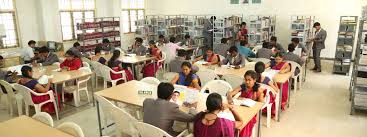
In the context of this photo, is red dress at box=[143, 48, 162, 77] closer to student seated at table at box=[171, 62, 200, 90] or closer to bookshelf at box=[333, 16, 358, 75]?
student seated at table at box=[171, 62, 200, 90]

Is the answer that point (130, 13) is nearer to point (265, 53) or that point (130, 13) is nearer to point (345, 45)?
point (265, 53)

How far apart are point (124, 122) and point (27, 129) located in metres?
1.02

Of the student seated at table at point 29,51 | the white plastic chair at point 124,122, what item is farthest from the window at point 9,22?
the white plastic chair at point 124,122

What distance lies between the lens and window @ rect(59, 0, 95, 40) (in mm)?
10250

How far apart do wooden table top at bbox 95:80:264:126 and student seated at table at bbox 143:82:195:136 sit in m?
0.37

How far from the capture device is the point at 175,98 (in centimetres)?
382

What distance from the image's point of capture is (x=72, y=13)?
34.7 feet

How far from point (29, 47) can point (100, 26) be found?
2.53 metres

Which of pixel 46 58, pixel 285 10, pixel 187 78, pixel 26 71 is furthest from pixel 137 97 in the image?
pixel 285 10

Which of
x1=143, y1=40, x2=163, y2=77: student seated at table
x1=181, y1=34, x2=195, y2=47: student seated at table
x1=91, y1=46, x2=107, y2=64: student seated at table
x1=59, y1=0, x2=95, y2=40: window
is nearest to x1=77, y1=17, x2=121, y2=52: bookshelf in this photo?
x1=59, y1=0, x2=95, y2=40: window

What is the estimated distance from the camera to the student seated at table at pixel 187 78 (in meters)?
4.57

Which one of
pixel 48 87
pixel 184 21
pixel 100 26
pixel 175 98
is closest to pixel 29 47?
pixel 100 26

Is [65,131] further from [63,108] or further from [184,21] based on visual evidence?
[184,21]

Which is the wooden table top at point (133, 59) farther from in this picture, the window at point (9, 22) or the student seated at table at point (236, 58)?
the window at point (9, 22)
